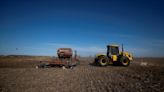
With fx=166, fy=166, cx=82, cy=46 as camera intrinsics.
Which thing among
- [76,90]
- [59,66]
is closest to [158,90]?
[76,90]

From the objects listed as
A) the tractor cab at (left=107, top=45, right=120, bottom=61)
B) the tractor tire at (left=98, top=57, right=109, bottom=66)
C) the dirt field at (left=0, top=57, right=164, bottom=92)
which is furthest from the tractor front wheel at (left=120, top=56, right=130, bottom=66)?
the dirt field at (left=0, top=57, right=164, bottom=92)

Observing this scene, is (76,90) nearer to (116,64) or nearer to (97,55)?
(97,55)

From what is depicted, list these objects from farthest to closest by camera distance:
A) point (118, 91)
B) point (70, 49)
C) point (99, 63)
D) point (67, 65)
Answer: point (70, 49) → point (99, 63) → point (67, 65) → point (118, 91)

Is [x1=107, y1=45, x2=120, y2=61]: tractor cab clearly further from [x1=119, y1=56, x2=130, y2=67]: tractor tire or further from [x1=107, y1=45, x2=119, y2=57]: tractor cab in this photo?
[x1=119, y1=56, x2=130, y2=67]: tractor tire

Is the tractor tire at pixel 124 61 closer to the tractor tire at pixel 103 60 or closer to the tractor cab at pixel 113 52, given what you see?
the tractor cab at pixel 113 52

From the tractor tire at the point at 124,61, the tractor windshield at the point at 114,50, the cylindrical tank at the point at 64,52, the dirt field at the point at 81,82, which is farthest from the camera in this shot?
the cylindrical tank at the point at 64,52

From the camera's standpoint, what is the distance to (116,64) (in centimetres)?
2244

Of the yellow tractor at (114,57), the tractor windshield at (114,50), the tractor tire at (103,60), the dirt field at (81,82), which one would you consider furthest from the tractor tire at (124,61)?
the dirt field at (81,82)

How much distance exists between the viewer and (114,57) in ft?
69.0

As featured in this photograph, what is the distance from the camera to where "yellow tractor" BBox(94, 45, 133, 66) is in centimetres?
2073

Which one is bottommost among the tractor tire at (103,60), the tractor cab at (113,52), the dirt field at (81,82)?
the dirt field at (81,82)

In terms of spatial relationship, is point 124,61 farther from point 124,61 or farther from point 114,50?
point 114,50

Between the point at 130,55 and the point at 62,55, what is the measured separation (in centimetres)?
941

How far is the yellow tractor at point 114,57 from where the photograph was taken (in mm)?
20734
